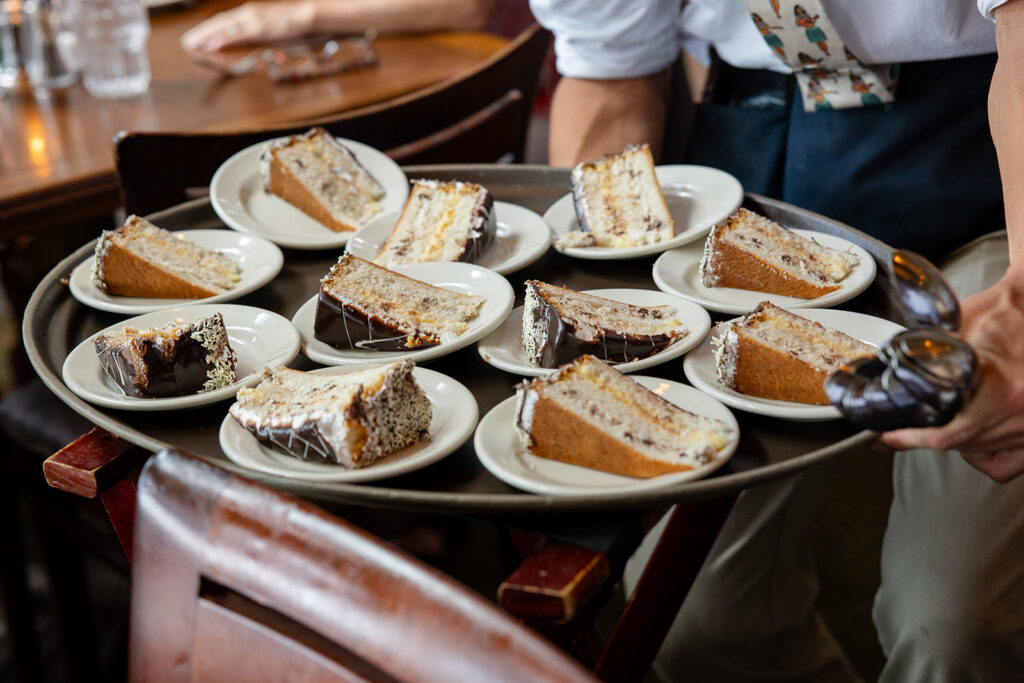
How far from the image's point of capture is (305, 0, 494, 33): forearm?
2768 millimetres

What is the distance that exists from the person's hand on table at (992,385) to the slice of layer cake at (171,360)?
2.37 feet

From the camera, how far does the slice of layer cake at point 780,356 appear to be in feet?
3.38

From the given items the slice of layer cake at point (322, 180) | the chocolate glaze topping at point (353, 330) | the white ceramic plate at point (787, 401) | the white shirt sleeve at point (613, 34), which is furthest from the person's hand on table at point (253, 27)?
the white ceramic plate at point (787, 401)

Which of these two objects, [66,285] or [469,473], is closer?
[469,473]

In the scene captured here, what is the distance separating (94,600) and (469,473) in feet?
5.97

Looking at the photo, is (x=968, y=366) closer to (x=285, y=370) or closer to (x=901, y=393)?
(x=901, y=393)

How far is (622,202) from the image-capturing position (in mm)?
1476

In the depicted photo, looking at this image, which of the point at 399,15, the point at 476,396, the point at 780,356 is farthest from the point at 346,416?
the point at 399,15

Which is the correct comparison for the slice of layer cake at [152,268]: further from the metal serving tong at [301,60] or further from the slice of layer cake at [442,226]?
the metal serving tong at [301,60]

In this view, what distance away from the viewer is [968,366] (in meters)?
0.81

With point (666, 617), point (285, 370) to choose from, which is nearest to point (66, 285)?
point (285, 370)

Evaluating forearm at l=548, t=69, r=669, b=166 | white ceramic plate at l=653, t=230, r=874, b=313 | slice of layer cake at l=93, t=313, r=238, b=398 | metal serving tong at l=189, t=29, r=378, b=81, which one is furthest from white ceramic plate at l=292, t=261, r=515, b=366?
metal serving tong at l=189, t=29, r=378, b=81

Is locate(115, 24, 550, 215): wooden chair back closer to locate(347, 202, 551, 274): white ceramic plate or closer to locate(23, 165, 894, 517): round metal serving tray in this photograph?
locate(23, 165, 894, 517): round metal serving tray

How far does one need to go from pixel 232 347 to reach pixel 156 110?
128cm
